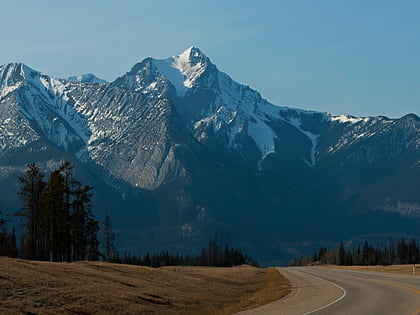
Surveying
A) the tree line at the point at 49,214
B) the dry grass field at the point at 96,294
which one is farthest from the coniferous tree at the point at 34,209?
the dry grass field at the point at 96,294

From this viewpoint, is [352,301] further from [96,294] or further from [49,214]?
[49,214]

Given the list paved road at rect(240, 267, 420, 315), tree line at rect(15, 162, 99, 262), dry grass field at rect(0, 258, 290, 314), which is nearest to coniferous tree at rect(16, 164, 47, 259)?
tree line at rect(15, 162, 99, 262)

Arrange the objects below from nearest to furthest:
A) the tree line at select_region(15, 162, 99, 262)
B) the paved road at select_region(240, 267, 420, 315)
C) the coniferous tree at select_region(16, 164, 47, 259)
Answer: the paved road at select_region(240, 267, 420, 315)
the coniferous tree at select_region(16, 164, 47, 259)
the tree line at select_region(15, 162, 99, 262)

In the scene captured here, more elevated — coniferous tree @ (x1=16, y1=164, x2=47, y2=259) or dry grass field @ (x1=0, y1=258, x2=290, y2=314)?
coniferous tree @ (x1=16, y1=164, x2=47, y2=259)

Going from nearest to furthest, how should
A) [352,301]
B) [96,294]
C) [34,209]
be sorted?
1. [96,294]
2. [352,301]
3. [34,209]

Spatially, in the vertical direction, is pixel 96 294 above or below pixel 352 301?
above

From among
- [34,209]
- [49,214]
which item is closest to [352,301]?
[49,214]

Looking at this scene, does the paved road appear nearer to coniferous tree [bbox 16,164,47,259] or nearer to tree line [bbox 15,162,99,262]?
tree line [bbox 15,162,99,262]

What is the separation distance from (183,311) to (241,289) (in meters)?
22.4

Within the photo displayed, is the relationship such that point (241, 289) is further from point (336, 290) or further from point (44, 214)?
point (44, 214)

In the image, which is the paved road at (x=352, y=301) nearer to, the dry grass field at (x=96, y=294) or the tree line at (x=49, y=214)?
the dry grass field at (x=96, y=294)

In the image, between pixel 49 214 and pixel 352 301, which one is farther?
pixel 49 214

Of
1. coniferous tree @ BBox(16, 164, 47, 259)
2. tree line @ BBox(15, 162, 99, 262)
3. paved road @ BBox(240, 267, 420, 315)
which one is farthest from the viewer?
tree line @ BBox(15, 162, 99, 262)

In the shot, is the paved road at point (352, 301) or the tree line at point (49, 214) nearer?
the paved road at point (352, 301)
